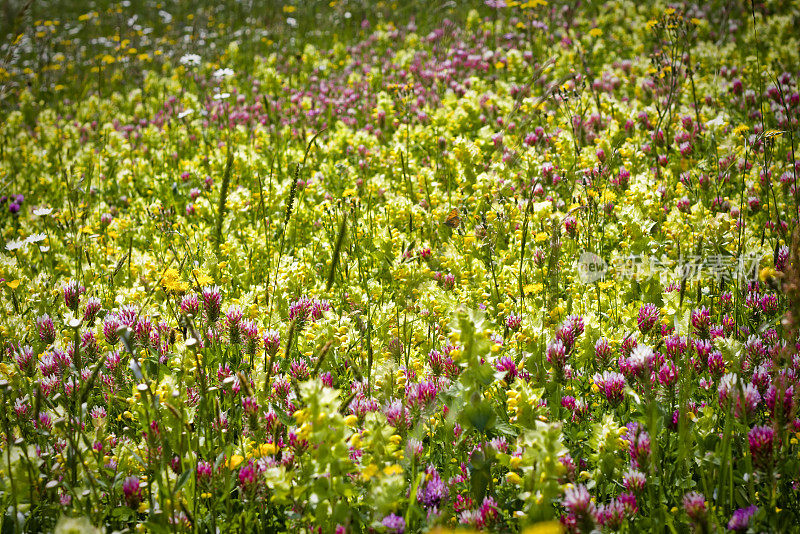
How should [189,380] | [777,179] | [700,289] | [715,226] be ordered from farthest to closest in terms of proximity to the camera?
1. [777,179]
2. [715,226]
3. [700,289]
4. [189,380]

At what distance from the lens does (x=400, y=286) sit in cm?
387

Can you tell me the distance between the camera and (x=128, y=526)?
2.37 meters

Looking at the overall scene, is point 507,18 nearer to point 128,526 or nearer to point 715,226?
point 715,226

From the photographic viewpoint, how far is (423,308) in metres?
3.60

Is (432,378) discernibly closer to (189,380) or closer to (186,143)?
(189,380)

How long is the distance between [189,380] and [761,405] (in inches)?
94.3

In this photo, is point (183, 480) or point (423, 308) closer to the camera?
point (183, 480)

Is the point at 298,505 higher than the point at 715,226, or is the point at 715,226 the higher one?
the point at 715,226

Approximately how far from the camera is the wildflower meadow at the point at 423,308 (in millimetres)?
2117

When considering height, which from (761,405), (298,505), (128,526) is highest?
(761,405)

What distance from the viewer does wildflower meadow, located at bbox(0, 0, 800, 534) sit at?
83.4 inches

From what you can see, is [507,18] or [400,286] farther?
[507,18]

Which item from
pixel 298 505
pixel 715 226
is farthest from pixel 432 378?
pixel 715 226

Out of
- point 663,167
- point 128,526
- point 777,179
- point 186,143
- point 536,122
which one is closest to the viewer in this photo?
point 128,526
